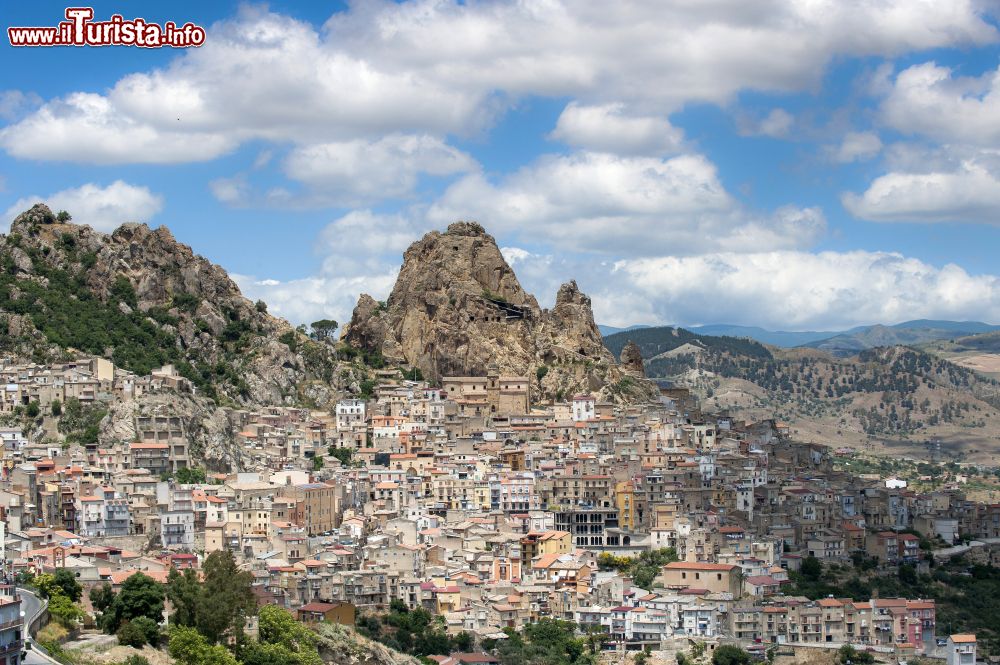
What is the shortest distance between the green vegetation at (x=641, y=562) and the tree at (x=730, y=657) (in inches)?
259

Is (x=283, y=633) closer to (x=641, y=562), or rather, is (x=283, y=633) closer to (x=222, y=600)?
(x=222, y=600)

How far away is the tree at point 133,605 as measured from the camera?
159 ft

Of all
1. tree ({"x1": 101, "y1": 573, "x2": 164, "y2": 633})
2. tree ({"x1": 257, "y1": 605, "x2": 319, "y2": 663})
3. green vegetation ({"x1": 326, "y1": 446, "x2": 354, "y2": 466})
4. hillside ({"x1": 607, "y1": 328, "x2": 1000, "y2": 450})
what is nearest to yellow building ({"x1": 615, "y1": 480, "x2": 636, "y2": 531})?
green vegetation ({"x1": 326, "y1": 446, "x2": 354, "y2": 466})

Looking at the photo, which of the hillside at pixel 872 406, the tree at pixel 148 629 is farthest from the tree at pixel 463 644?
the hillside at pixel 872 406

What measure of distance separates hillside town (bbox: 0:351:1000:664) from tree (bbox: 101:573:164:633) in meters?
2.24

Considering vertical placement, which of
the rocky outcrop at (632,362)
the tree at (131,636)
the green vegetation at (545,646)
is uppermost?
the rocky outcrop at (632,362)

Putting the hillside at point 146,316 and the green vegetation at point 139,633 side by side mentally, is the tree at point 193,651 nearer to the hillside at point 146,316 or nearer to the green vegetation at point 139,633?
the green vegetation at point 139,633

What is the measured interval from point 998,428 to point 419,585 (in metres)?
121

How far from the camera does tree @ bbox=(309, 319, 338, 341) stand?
9843 cm

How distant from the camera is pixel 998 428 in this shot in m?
171

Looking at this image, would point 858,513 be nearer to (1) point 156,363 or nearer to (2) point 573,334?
(2) point 573,334

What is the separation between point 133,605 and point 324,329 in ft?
168

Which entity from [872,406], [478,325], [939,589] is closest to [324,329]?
[478,325]

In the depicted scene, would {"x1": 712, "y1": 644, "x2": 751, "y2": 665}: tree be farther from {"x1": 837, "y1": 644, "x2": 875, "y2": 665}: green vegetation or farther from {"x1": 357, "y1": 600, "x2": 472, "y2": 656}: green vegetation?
{"x1": 357, "y1": 600, "x2": 472, "y2": 656}: green vegetation
